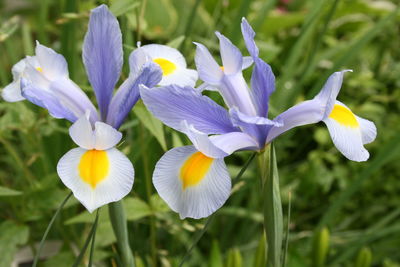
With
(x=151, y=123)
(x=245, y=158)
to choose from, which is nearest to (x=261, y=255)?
(x=151, y=123)

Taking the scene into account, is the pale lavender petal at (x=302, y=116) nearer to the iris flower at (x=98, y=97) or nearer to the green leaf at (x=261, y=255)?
the iris flower at (x=98, y=97)

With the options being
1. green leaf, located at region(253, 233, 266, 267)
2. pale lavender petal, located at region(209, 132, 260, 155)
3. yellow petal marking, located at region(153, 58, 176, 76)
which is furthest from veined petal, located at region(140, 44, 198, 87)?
green leaf, located at region(253, 233, 266, 267)

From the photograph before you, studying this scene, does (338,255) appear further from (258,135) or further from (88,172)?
(88,172)

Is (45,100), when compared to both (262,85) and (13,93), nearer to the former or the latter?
(13,93)

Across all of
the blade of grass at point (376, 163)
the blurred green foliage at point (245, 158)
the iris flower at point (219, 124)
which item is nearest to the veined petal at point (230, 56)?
the iris flower at point (219, 124)

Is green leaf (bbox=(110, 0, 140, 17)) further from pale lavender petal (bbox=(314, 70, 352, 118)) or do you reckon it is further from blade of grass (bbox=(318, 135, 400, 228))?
blade of grass (bbox=(318, 135, 400, 228))

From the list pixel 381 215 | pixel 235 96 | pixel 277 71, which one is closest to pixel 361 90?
pixel 277 71
